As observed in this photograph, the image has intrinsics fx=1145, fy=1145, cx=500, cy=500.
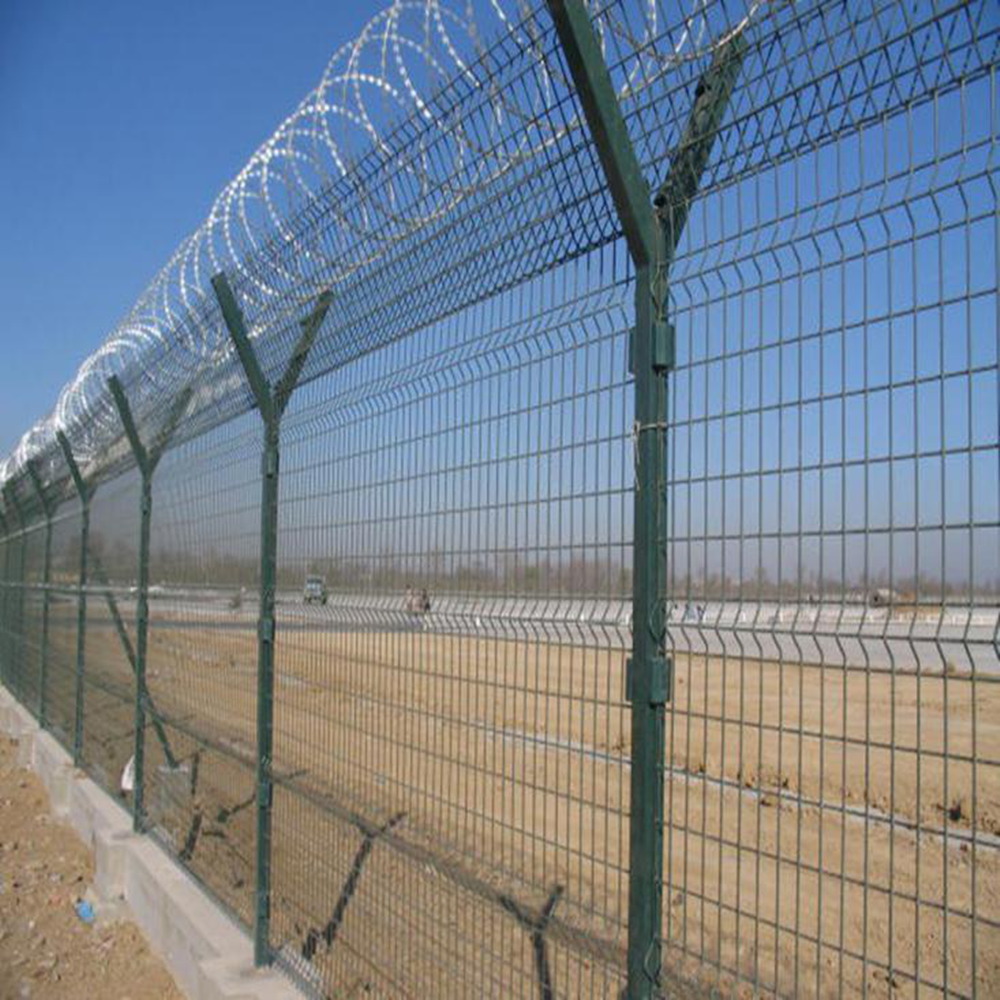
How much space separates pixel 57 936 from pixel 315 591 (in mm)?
3253

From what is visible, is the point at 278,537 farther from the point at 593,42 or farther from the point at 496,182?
the point at 593,42

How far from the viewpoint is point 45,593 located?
1109cm

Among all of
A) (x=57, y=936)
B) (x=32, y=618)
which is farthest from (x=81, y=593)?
(x=32, y=618)

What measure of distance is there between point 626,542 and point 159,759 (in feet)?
17.9

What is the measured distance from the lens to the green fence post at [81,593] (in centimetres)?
900

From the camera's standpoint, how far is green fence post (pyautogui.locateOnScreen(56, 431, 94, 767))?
9000mm

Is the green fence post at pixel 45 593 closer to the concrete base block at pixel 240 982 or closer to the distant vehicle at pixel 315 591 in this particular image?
the concrete base block at pixel 240 982

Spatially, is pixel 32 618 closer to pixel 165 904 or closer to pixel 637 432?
pixel 165 904

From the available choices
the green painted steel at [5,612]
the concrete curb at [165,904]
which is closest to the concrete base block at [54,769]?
the concrete curb at [165,904]

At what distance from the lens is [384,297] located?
400 centimetres

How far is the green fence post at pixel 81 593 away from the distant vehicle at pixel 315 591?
495 centimetres

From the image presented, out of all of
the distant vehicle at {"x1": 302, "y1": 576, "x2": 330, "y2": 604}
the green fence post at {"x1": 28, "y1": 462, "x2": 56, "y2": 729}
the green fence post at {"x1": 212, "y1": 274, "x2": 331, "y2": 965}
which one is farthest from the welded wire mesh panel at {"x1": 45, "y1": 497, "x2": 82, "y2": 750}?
the distant vehicle at {"x1": 302, "y1": 576, "x2": 330, "y2": 604}

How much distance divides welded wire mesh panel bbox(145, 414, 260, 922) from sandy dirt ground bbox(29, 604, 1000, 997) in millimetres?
26

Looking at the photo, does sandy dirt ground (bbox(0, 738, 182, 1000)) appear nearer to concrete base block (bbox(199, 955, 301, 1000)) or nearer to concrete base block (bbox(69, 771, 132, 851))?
concrete base block (bbox(69, 771, 132, 851))
